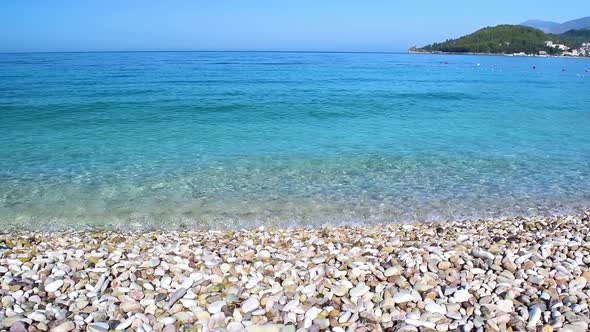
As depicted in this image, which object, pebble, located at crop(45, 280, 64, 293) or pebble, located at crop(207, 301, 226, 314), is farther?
pebble, located at crop(45, 280, 64, 293)

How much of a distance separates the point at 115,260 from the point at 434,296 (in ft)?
12.3

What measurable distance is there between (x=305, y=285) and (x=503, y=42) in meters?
193

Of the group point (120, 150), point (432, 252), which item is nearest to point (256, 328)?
point (432, 252)

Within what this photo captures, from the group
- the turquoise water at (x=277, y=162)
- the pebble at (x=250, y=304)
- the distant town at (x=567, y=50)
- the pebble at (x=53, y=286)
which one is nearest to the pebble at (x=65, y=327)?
the pebble at (x=53, y=286)

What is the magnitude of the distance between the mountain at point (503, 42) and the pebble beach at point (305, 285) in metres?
176

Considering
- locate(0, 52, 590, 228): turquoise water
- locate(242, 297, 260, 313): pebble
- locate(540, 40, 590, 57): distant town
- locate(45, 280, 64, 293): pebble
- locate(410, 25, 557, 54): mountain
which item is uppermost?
locate(410, 25, 557, 54): mountain

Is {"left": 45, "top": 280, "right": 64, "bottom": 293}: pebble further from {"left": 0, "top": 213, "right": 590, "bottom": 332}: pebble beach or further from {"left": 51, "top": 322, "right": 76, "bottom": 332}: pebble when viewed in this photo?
{"left": 51, "top": 322, "right": 76, "bottom": 332}: pebble

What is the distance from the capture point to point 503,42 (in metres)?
173

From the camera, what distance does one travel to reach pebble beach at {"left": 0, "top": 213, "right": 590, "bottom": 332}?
420 cm

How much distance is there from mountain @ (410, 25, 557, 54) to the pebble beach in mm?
176070

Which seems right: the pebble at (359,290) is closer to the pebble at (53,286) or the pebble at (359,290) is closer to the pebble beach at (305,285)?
the pebble beach at (305,285)

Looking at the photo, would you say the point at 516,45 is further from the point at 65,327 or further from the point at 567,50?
the point at 65,327

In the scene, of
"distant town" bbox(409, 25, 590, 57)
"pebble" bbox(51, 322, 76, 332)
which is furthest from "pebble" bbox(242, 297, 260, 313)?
"distant town" bbox(409, 25, 590, 57)

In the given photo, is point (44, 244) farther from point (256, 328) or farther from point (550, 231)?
point (550, 231)
